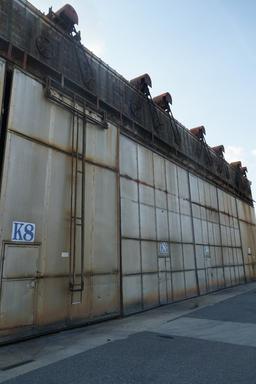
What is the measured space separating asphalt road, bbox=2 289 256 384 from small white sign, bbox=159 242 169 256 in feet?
18.7

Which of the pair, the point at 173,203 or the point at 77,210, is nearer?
the point at 77,210

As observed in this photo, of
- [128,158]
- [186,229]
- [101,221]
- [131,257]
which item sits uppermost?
[128,158]

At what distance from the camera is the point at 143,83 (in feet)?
57.2

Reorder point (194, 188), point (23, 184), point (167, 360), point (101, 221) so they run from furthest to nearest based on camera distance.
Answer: point (194, 188) < point (101, 221) < point (23, 184) < point (167, 360)

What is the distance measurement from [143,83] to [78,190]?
8.99 meters

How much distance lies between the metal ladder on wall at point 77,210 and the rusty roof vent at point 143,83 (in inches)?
259

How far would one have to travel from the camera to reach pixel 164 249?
1595cm

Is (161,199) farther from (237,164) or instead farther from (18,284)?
(237,164)

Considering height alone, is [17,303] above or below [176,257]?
below

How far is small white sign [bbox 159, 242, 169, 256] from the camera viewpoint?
15.7m

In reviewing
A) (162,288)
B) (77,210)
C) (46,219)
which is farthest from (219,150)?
(46,219)

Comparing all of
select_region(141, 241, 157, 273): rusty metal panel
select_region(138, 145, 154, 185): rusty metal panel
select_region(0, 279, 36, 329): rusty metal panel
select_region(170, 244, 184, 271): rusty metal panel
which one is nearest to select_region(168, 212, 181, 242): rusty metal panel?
select_region(170, 244, 184, 271): rusty metal panel

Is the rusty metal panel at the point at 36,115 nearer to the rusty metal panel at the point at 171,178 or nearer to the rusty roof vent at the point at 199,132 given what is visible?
the rusty metal panel at the point at 171,178

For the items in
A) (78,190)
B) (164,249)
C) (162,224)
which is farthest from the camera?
(162,224)
